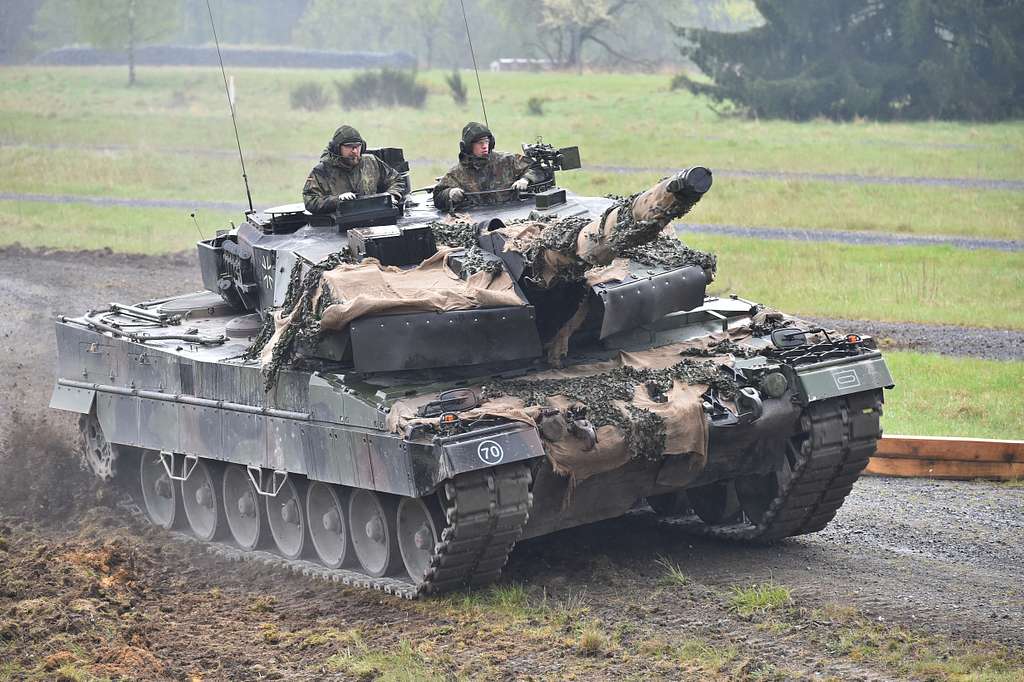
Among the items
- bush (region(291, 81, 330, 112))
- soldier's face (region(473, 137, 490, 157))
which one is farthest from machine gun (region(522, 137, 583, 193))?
bush (region(291, 81, 330, 112))

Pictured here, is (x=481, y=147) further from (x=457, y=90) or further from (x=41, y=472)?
(x=457, y=90)

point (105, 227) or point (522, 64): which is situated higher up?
point (522, 64)

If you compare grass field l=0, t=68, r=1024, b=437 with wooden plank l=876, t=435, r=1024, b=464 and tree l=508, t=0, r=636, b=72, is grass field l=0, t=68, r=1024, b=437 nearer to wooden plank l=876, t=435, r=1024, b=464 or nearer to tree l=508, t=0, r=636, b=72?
wooden plank l=876, t=435, r=1024, b=464

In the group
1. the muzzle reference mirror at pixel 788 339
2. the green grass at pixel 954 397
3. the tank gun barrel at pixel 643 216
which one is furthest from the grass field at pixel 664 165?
the tank gun barrel at pixel 643 216

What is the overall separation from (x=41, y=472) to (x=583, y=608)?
7678 millimetres

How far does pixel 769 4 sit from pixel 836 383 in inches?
1295

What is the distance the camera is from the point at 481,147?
14.4m

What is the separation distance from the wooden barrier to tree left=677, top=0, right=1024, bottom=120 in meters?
25.0

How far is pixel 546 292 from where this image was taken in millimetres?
12734

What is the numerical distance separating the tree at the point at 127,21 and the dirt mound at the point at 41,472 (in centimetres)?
3224

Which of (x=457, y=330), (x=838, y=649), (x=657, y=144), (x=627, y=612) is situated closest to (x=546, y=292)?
(x=457, y=330)

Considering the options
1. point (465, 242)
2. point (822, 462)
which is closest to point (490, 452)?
point (465, 242)

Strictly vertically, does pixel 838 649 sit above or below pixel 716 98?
below

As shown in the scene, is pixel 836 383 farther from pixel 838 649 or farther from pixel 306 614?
pixel 306 614
